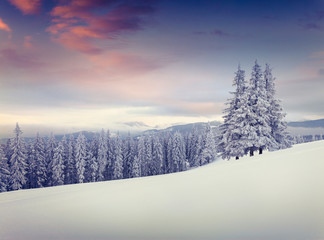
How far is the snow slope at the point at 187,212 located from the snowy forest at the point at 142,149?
2046cm

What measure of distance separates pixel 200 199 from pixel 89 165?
59989 mm

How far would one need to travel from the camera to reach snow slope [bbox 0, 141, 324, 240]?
5.43 meters

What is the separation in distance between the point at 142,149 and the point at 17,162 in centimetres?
4041

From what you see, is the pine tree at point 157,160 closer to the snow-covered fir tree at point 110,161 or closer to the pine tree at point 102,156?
the snow-covered fir tree at point 110,161

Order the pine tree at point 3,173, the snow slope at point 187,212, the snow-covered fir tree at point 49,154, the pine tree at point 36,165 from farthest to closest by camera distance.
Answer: the snow-covered fir tree at point 49,154, the pine tree at point 36,165, the pine tree at point 3,173, the snow slope at point 187,212

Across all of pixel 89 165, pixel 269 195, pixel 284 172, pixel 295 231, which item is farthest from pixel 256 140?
pixel 89 165

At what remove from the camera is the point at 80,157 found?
189ft

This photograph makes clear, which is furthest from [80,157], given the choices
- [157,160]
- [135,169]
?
[157,160]

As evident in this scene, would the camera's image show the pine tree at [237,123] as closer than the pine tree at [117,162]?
Yes

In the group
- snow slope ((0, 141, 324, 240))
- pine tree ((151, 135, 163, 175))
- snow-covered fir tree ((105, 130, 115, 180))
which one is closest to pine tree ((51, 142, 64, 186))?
snow-covered fir tree ((105, 130, 115, 180))

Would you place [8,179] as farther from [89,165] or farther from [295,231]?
[295,231]

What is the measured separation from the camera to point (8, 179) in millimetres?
44594

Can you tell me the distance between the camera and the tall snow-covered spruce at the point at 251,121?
27.7 metres

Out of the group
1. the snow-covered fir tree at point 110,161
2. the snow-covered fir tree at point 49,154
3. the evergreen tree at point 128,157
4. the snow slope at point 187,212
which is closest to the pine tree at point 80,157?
the snow-covered fir tree at point 49,154
